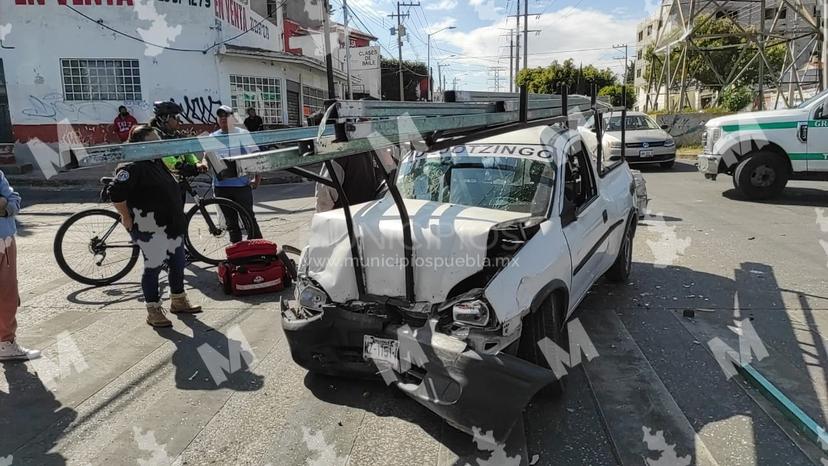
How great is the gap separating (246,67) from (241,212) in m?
15.3

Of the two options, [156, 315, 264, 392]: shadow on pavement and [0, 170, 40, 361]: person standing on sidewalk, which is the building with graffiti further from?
[156, 315, 264, 392]: shadow on pavement

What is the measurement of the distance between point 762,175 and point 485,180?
908 cm

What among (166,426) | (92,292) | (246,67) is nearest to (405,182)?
(166,426)

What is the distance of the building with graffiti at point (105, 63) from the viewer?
17672 millimetres

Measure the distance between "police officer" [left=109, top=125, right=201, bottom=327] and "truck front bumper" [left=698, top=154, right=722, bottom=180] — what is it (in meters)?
10.4

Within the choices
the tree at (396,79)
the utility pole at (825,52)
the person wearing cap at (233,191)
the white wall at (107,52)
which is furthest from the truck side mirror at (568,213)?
the tree at (396,79)

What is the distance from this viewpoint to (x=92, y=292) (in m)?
6.02

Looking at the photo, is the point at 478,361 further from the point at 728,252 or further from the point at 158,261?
the point at 728,252

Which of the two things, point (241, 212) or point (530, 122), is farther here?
point (241, 212)

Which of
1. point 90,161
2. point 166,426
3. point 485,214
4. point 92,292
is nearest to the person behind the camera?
point 90,161

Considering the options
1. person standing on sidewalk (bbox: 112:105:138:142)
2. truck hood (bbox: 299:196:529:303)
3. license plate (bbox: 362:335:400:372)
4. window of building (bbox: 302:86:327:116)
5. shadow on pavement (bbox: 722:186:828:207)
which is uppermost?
window of building (bbox: 302:86:327:116)

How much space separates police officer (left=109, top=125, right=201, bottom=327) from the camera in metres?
4.80

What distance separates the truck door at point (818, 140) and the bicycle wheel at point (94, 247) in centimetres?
1122

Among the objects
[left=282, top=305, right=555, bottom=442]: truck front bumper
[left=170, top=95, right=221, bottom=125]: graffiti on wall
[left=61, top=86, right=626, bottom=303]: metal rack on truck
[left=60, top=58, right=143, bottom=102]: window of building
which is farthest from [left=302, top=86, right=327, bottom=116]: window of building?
[left=282, top=305, right=555, bottom=442]: truck front bumper
